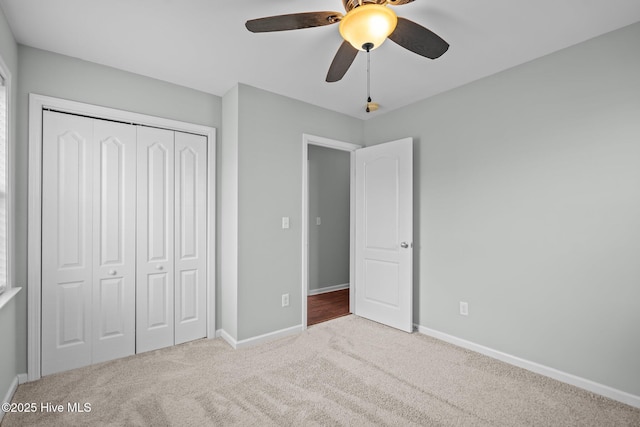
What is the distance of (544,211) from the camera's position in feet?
7.99

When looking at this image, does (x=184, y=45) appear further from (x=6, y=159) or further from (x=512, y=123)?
(x=512, y=123)

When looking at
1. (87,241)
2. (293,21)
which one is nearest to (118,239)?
(87,241)

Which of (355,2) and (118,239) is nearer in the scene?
(355,2)

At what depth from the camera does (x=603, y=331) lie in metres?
2.15

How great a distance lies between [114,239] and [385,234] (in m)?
2.62

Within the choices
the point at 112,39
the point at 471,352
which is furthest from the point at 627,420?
the point at 112,39

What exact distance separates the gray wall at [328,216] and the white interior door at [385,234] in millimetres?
1261

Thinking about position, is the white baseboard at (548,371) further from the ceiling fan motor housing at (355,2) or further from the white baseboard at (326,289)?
the ceiling fan motor housing at (355,2)

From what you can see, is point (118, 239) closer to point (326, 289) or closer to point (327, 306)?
point (327, 306)

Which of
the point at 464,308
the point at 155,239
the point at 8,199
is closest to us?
the point at 8,199

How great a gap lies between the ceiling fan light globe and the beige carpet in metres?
2.15

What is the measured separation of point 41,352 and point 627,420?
3.97m

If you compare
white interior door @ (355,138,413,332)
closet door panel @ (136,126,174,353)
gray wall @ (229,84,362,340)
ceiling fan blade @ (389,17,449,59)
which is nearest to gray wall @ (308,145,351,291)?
white interior door @ (355,138,413,332)

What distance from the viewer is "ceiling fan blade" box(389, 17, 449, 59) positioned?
1612mm
